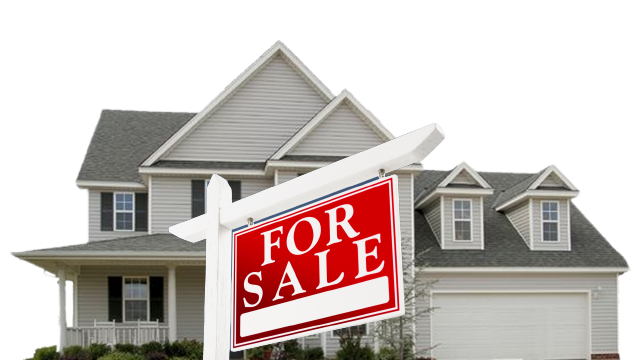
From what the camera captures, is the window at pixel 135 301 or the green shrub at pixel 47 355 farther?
the window at pixel 135 301

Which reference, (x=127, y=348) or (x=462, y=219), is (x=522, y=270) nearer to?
(x=462, y=219)

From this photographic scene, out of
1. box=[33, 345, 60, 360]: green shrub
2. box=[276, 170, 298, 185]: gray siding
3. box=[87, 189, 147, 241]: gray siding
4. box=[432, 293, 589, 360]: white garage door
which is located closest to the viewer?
box=[33, 345, 60, 360]: green shrub

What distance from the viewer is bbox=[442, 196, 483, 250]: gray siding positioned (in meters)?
24.2

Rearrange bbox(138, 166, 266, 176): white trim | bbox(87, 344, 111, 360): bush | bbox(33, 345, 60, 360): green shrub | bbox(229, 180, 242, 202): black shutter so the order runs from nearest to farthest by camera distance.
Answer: bbox(87, 344, 111, 360): bush → bbox(33, 345, 60, 360): green shrub → bbox(138, 166, 266, 176): white trim → bbox(229, 180, 242, 202): black shutter

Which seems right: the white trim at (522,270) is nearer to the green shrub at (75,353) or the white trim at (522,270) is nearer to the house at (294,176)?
the house at (294,176)

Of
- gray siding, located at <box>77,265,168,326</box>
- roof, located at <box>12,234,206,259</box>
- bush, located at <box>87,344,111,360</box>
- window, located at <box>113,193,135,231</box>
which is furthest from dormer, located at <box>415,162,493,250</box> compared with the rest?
bush, located at <box>87,344,111,360</box>

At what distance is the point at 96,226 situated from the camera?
76.2 ft

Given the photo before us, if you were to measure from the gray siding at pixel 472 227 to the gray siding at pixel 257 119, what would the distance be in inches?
203

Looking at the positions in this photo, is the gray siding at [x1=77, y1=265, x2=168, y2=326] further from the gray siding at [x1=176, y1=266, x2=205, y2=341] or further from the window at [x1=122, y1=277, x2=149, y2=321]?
the gray siding at [x1=176, y1=266, x2=205, y2=341]

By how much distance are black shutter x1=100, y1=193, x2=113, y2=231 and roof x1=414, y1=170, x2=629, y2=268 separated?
934cm

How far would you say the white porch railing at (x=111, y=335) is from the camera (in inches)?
762

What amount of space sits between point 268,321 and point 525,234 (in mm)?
23077

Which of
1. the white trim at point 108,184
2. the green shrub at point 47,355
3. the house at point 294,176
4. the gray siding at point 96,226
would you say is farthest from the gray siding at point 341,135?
the green shrub at point 47,355

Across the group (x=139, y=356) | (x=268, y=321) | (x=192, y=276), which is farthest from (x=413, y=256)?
(x=268, y=321)
